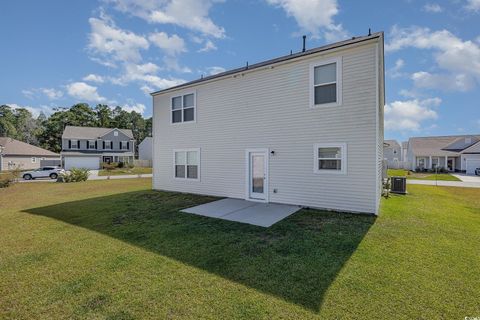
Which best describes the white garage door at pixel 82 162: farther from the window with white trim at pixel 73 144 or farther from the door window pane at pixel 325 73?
the door window pane at pixel 325 73

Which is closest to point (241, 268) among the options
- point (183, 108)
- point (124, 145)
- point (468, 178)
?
point (183, 108)

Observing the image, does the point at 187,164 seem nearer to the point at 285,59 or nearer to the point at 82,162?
the point at 285,59

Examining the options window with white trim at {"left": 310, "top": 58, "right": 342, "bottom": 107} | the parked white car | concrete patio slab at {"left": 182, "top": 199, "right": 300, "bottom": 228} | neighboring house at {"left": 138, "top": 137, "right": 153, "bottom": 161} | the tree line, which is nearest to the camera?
concrete patio slab at {"left": 182, "top": 199, "right": 300, "bottom": 228}

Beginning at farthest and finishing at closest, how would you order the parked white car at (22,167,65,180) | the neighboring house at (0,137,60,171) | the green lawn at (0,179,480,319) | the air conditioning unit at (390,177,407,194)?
the neighboring house at (0,137,60,171), the parked white car at (22,167,65,180), the air conditioning unit at (390,177,407,194), the green lawn at (0,179,480,319)

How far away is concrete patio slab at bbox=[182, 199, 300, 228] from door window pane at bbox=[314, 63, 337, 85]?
4.66m

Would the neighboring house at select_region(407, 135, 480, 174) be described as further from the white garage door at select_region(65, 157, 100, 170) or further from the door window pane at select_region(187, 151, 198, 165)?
the white garage door at select_region(65, 157, 100, 170)

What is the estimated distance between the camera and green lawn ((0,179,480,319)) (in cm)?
302

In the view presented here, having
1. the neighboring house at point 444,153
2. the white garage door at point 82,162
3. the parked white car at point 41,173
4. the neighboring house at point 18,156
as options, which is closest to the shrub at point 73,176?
the parked white car at point 41,173

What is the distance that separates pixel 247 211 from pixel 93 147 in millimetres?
40260

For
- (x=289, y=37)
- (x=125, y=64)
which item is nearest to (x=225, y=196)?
(x=289, y=37)

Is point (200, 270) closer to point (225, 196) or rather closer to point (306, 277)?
point (306, 277)

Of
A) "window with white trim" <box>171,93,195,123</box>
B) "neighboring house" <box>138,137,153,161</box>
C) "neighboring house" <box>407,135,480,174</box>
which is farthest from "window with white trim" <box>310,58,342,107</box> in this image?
"neighboring house" <box>138,137,153,161</box>

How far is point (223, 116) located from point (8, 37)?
40.4ft

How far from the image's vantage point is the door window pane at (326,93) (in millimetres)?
7906
